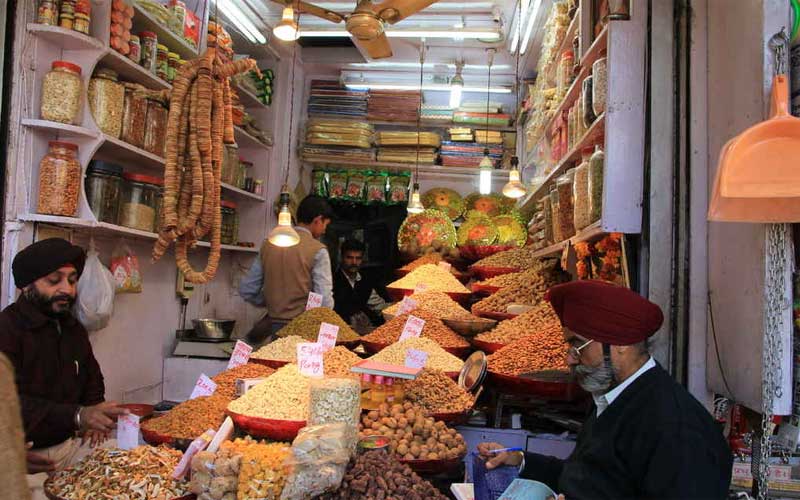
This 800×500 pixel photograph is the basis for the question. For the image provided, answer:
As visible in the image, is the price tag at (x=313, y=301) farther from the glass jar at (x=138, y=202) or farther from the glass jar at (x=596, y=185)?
the glass jar at (x=596, y=185)

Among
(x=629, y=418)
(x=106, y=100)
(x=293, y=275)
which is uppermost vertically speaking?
(x=106, y=100)

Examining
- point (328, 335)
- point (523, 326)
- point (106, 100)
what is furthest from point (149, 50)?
point (523, 326)

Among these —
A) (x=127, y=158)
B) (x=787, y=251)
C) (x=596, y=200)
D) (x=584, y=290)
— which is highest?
(x=127, y=158)

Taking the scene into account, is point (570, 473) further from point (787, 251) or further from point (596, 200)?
point (596, 200)

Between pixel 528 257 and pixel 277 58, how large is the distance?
3.14 metres

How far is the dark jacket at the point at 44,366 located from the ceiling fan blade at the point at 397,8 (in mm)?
2182

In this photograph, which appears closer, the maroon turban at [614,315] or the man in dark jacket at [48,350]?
the maroon turban at [614,315]

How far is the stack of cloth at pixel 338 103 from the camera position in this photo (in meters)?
6.45

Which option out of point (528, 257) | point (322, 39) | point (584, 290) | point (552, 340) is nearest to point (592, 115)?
point (552, 340)

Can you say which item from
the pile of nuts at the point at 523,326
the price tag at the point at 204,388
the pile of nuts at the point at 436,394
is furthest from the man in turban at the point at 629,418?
the price tag at the point at 204,388

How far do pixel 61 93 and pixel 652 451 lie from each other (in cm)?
290

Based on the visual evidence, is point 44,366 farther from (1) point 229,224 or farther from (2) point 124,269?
(1) point 229,224

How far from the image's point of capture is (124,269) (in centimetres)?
361

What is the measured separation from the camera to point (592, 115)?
8.18 ft
